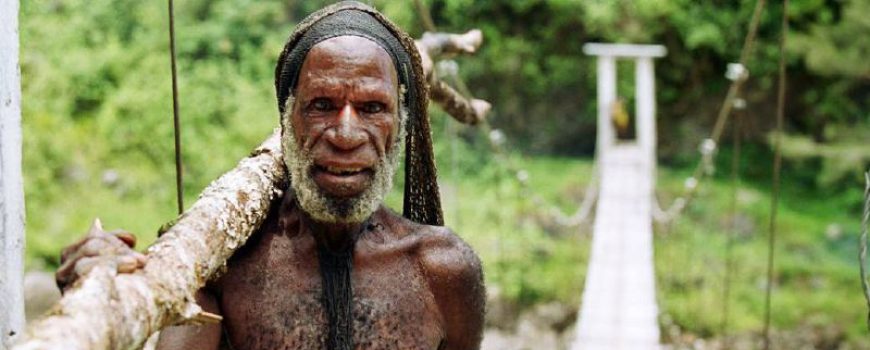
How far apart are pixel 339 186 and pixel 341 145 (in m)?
0.05

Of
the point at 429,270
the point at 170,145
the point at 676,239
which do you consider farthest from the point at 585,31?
the point at 429,270

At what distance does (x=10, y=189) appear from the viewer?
115cm

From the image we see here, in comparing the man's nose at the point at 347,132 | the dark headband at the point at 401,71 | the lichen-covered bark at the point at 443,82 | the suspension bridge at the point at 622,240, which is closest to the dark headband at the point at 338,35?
the dark headband at the point at 401,71

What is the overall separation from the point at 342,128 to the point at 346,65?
78 millimetres

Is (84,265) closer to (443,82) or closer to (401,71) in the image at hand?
(401,71)

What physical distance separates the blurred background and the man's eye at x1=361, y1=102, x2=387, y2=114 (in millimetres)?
5814

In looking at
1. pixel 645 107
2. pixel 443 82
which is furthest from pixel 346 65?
pixel 645 107

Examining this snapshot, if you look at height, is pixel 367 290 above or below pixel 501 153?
above

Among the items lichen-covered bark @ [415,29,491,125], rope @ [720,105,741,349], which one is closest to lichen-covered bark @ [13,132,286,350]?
lichen-covered bark @ [415,29,491,125]

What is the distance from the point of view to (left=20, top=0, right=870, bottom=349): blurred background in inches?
313

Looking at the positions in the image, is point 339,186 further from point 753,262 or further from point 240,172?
point 753,262

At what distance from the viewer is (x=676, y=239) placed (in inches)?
361

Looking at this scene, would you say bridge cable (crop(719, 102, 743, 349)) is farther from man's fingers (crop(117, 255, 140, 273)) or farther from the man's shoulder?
man's fingers (crop(117, 255, 140, 273))

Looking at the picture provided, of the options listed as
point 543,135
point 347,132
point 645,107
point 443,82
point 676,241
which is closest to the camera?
point 347,132
